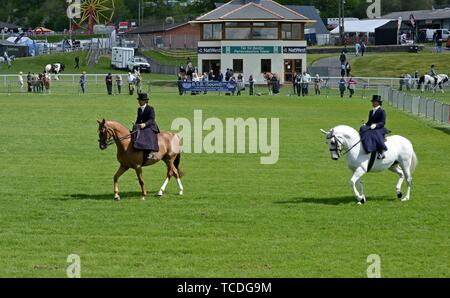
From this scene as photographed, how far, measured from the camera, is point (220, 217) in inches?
751

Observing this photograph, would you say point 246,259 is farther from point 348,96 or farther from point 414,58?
point 414,58

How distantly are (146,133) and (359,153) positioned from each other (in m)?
4.49

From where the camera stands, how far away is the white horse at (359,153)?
20.4 metres

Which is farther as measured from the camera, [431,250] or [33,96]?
[33,96]

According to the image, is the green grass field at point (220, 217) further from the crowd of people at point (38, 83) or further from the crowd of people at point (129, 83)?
the crowd of people at point (38, 83)

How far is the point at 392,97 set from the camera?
59.1m

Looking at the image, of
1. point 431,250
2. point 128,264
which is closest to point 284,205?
point 431,250

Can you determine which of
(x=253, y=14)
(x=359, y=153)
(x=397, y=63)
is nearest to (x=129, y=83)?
(x=253, y=14)

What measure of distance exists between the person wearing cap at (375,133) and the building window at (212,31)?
64298mm

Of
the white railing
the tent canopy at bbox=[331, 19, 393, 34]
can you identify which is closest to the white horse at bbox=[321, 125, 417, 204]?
the white railing

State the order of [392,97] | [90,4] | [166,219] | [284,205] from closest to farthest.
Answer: [166,219]
[284,205]
[392,97]
[90,4]

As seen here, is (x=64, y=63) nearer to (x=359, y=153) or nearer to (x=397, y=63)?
(x=397, y=63)
